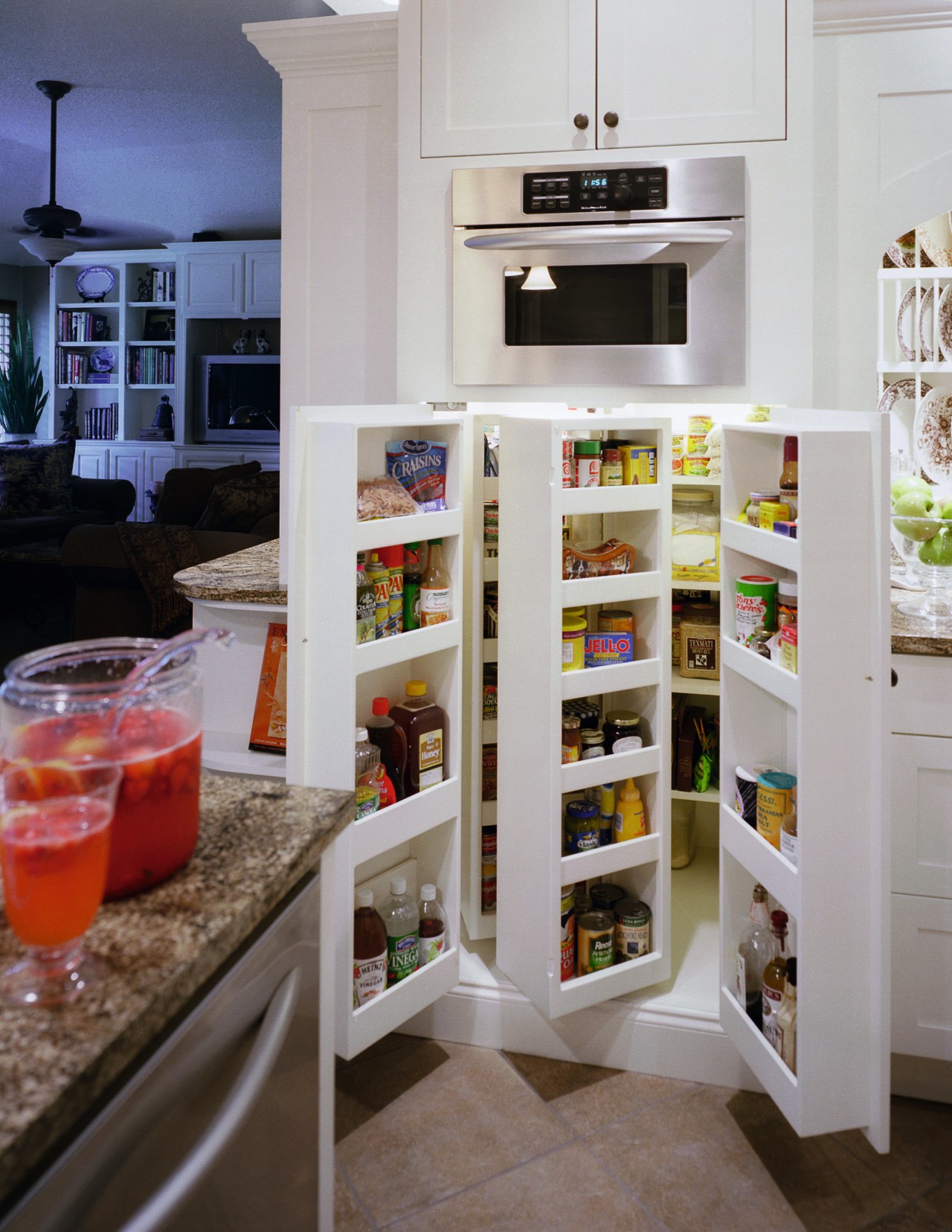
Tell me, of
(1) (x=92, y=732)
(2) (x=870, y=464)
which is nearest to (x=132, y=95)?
(2) (x=870, y=464)

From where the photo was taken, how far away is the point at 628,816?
82.1 inches

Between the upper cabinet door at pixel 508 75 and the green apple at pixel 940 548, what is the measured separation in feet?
3.51

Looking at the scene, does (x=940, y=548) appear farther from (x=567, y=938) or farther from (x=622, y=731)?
(x=567, y=938)

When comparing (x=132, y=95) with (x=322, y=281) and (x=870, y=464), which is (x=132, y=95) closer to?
(x=322, y=281)

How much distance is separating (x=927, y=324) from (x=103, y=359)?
25.1 ft

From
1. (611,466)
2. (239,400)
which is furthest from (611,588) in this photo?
(239,400)

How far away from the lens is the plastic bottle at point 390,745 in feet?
6.33

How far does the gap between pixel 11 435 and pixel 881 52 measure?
7967 millimetres

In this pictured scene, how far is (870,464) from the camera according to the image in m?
1.46

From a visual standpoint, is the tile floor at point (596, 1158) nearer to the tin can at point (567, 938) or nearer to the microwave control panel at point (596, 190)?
the tin can at point (567, 938)

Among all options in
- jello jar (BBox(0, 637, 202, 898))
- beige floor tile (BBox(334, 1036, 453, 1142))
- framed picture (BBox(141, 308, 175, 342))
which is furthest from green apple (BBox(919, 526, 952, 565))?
framed picture (BBox(141, 308, 175, 342))

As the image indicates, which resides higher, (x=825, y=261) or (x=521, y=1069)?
(x=825, y=261)

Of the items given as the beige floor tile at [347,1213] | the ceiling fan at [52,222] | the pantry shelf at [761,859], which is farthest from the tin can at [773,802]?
the ceiling fan at [52,222]

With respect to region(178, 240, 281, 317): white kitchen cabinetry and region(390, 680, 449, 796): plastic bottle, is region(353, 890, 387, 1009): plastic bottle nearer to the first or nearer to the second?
region(390, 680, 449, 796): plastic bottle
